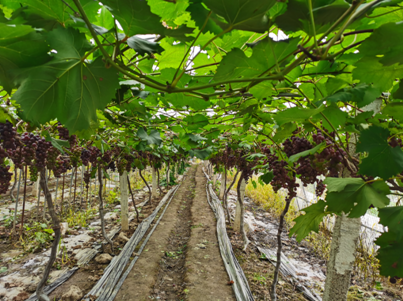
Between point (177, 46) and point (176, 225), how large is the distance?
300 inches

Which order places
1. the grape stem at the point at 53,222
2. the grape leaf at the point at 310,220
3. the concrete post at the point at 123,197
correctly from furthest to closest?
the concrete post at the point at 123,197
the grape stem at the point at 53,222
the grape leaf at the point at 310,220

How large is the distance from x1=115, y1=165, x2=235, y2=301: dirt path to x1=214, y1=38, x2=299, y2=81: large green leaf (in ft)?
13.6

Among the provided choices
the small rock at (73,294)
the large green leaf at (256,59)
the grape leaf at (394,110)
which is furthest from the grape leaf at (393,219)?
A: the small rock at (73,294)

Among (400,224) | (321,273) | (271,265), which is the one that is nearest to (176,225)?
(271,265)

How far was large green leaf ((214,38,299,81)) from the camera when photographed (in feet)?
1.82

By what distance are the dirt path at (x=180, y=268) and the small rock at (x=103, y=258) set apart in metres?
0.57

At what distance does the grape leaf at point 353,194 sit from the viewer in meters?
0.80

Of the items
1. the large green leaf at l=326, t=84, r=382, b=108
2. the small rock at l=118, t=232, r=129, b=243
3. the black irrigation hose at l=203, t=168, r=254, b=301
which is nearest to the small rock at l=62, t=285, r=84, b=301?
the small rock at l=118, t=232, r=129, b=243

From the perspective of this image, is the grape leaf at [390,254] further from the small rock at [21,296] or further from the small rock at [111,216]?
the small rock at [111,216]

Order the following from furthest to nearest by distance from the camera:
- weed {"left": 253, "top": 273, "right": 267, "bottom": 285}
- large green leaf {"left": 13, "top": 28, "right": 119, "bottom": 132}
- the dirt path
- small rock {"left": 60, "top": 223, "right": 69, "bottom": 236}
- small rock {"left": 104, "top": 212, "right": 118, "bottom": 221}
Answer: small rock {"left": 104, "top": 212, "right": 118, "bottom": 221} → small rock {"left": 60, "top": 223, "right": 69, "bottom": 236} → weed {"left": 253, "top": 273, "right": 267, "bottom": 285} → the dirt path → large green leaf {"left": 13, "top": 28, "right": 119, "bottom": 132}

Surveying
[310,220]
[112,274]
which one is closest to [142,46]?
[310,220]

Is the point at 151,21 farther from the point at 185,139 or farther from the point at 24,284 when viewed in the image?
the point at 24,284

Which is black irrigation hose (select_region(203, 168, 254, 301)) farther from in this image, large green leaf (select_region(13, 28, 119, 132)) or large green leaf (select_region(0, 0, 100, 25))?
large green leaf (select_region(0, 0, 100, 25))

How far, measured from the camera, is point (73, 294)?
3.28 m
